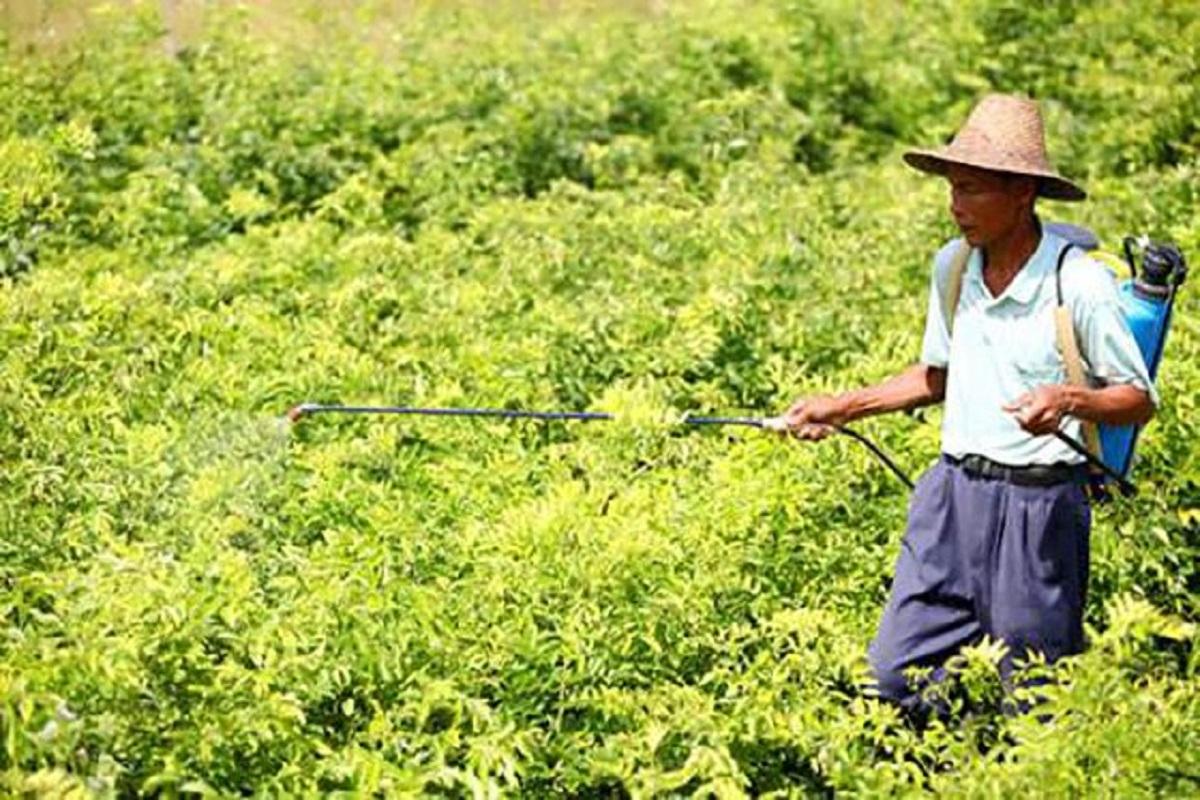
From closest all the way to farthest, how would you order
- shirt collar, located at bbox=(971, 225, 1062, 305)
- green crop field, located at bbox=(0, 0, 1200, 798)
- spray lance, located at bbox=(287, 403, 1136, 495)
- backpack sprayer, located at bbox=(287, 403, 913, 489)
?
green crop field, located at bbox=(0, 0, 1200, 798), shirt collar, located at bbox=(971, 225, 1062, 305), spray lance, located at bbox=(287, 403, 1136, 495), backpack sprayer, located at bbox=(287, 403, 913, 489)

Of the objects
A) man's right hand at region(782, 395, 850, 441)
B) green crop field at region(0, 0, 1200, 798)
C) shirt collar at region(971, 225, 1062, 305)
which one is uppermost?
shirt collar at region(971, 225, 1062, 305)

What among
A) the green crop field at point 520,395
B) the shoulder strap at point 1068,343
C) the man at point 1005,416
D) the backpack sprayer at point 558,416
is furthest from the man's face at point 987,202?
the green crop field at point 520,395

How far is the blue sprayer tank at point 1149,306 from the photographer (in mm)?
4695

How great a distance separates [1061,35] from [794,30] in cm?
172

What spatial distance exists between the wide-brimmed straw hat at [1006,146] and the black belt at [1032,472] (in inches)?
29.3

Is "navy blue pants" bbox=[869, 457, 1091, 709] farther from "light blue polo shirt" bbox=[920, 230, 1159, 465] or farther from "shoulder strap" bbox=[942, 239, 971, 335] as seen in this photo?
"shoulder strap" bbox=[942, 239, 971, 335]

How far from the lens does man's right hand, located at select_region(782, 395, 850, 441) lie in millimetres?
5113

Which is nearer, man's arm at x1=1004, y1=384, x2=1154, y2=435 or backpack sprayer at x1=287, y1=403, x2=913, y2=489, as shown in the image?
man's arm at x1=1004, y1=384, x2=1154, y2=435

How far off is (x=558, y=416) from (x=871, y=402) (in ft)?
3.92

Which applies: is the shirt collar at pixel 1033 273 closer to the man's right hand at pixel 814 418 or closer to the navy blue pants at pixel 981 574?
the navy blue pants at pixel 981 574

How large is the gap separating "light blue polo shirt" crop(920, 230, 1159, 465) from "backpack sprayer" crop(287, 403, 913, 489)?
479 mm

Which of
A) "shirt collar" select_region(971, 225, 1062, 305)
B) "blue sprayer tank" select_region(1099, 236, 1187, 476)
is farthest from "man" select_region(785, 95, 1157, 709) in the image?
"blue sprayer tank" select_region(1099, 236, 1187, 476)

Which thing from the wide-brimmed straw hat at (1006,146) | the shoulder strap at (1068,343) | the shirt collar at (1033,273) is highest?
the wide-brimmed straw hat at (1006,146)

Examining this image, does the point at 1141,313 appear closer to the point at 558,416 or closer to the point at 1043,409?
the point at 1043,409
